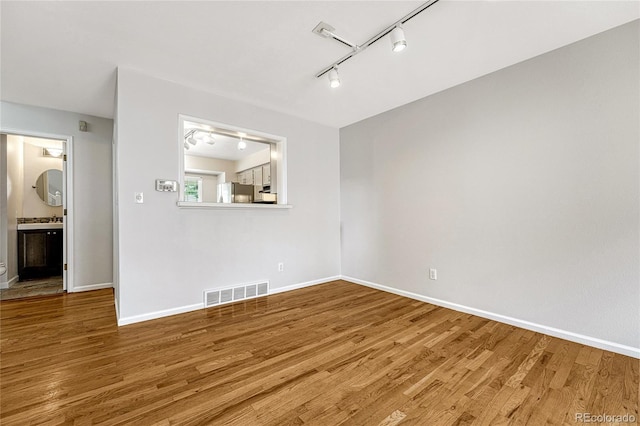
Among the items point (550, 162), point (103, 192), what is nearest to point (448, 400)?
point (550, 162)

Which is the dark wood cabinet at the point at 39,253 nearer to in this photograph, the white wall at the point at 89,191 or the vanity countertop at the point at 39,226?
the vanity countertop at the point at 39,226

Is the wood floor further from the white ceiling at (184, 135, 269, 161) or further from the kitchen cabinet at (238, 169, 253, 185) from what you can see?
the kitchen cabinet at (238, 169, 253, 185)

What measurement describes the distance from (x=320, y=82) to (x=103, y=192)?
3623mm

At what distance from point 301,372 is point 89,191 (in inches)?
162

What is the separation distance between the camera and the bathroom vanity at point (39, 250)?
169 inches

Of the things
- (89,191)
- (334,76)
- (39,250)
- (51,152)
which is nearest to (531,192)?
(334,76)

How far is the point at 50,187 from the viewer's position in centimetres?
482

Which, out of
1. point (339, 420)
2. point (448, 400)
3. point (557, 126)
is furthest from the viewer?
point (557, 126)

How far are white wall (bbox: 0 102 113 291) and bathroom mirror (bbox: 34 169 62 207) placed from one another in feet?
5.56

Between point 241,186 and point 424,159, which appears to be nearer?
point 424,159

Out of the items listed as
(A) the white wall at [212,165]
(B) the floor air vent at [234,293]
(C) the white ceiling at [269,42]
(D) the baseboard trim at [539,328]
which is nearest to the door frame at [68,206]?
(C) the white ceiling at [269,42]

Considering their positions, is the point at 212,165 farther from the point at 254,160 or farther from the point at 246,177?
the point at 254,160

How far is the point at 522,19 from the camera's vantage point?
6.62 feet

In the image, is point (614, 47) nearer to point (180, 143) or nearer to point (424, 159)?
point (424, 159)
